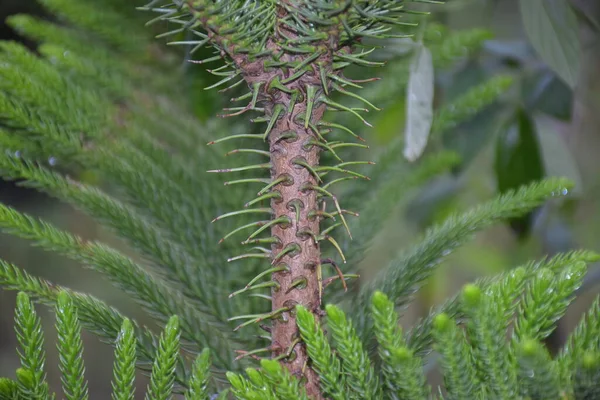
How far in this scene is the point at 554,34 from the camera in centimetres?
51

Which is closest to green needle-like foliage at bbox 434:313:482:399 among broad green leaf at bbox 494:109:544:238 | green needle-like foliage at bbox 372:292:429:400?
green needle-like foliage at bbox 372:292:429:400

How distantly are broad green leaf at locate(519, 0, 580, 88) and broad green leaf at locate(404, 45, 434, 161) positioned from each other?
9 centimetres

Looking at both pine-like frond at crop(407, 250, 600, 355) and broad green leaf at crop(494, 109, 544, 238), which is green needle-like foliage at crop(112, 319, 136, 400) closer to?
pine-like frond at crop(407, 250, 600, 355)

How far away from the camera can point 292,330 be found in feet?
1.12

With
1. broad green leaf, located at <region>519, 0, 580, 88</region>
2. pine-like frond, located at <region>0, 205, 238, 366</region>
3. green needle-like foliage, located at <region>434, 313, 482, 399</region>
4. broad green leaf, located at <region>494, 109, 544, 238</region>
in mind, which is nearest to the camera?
green needle-like foliage, located at <region>434, 313, 482, 399</region>

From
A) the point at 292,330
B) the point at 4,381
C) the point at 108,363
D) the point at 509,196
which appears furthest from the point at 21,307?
the point at 108,363

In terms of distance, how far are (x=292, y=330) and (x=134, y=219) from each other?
16cm

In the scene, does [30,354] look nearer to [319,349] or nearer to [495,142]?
[319,349]

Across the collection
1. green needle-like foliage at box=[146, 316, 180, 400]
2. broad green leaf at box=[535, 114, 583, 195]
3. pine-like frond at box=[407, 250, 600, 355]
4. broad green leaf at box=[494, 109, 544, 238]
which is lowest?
broad green leaf at box=[535, 114, 583, 195]

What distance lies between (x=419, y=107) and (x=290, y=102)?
17 cm

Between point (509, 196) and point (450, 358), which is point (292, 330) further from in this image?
point (509, 196)

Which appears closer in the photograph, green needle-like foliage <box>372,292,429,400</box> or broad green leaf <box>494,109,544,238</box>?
green needle-like foliage <box>372,292,429,400</box>

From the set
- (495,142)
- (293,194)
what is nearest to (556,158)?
(495,142)

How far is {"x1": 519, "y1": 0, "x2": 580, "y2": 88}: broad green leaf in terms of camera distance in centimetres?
50
